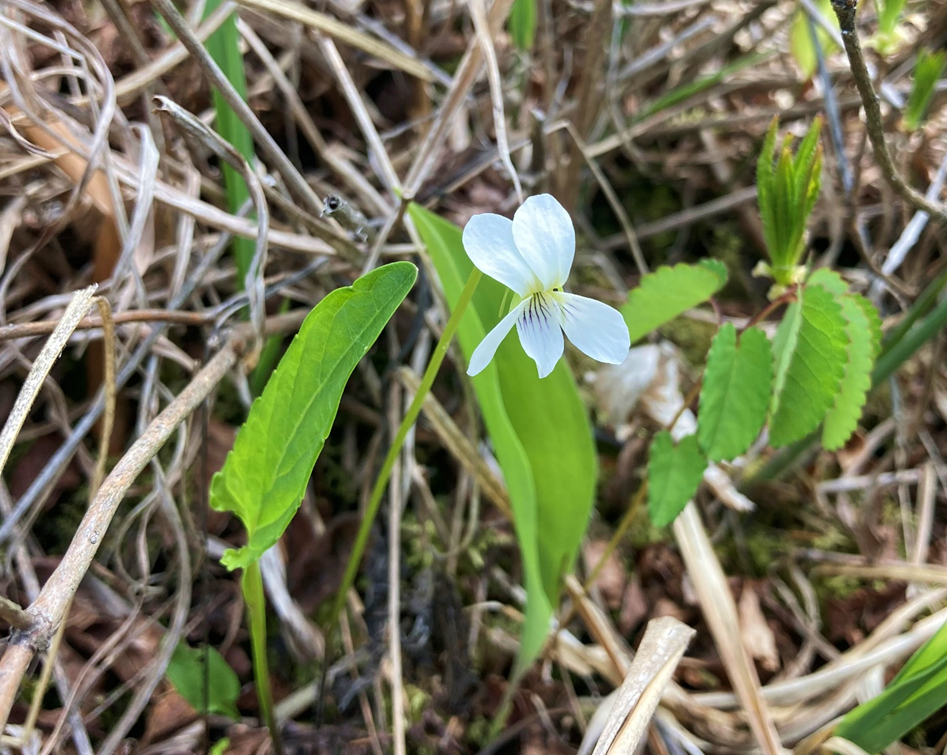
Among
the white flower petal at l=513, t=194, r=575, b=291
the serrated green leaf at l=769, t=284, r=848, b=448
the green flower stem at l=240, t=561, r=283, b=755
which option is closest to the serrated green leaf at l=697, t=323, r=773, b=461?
the serrated green leaf at l=769, t=284, r=848, b=448

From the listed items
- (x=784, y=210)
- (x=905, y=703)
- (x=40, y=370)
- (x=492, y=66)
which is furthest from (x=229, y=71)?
(x=905, y=703)

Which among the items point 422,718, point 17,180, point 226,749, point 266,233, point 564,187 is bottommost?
point 422,718

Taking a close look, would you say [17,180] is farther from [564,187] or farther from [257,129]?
[564,187]

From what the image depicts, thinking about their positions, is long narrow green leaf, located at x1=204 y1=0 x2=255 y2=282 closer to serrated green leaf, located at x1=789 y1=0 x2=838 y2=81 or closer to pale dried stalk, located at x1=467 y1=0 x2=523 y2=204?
pale dried stalk, located at x1=467 y1=0 x2=523 y2=204

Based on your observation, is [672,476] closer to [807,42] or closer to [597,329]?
[597,329]

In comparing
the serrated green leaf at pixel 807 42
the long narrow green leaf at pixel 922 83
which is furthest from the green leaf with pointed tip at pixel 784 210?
the serrated green leaf at pixel 807 42

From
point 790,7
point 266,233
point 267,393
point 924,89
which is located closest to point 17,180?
point 266,233
